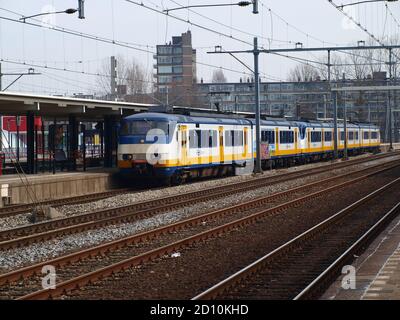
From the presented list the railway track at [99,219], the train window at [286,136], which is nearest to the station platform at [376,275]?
the railway track at [99,219]

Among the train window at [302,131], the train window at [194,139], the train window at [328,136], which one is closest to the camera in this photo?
the train window at [194,139]

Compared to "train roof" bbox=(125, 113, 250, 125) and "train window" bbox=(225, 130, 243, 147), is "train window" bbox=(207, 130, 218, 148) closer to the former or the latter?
"train roof" bbox=(125, 113, 250, 125)

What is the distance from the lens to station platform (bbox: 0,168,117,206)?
2328 centimetres

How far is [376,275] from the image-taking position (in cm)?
1025

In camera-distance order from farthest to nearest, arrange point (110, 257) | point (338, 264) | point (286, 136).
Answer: point (286, 136) → point (110, 257) → point (338, 264)

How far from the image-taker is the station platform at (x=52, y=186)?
23281 mm

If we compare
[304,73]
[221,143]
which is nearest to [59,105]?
[221,143]

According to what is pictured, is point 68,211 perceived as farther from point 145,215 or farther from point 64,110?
point 64,110

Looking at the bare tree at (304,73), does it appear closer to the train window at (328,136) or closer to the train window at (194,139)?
the train window at (328,136)

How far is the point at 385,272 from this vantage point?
410 inches

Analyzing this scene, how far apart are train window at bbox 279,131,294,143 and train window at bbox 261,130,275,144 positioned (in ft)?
5.77

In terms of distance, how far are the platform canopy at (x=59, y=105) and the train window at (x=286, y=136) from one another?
12.1 m

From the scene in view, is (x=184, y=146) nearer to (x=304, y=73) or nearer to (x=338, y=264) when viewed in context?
(x=338, y=264)

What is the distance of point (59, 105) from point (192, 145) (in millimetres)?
5788
